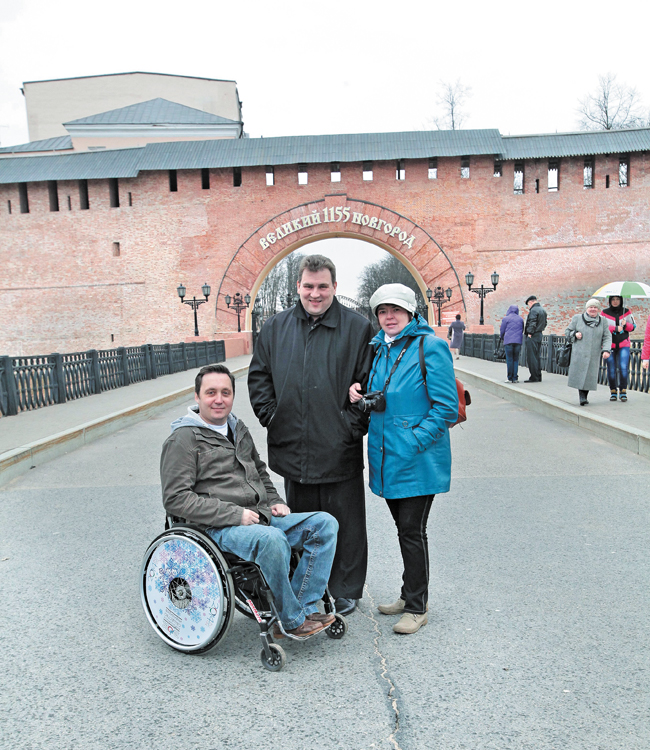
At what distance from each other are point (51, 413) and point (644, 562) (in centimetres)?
938

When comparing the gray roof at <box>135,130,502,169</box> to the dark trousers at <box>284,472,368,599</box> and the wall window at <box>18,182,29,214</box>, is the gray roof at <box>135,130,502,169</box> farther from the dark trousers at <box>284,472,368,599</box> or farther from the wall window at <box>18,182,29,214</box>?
the dark trousers at <box>284,472,368,599</box>

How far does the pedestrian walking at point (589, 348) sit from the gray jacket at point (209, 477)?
7875 millimetres

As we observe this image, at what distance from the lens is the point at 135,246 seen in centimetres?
3469

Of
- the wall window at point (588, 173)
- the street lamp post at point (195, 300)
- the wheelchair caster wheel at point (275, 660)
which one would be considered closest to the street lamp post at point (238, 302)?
the street lamp post at point (195, 300)

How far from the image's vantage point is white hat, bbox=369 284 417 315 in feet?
10.3

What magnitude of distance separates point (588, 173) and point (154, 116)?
88.8ft

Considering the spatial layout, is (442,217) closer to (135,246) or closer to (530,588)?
(135,246)

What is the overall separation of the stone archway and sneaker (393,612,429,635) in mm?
30823

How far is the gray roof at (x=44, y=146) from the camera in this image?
143 ft

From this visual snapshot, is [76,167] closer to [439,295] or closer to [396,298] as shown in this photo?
[439,295]

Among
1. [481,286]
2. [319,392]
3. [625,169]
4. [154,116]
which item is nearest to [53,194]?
[154,116]

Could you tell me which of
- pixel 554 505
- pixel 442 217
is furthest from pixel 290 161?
pixel 554 505

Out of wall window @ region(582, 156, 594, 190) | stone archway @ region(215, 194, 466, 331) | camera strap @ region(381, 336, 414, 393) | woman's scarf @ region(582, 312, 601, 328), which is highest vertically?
wall window @ region(582, 156, 594, 190)

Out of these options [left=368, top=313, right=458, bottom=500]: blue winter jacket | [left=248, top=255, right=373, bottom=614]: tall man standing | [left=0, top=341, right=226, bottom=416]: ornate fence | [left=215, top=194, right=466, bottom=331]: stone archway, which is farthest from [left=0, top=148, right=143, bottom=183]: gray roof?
[left=368, top=313, right=458, bottom=500]: blue winter jacket
